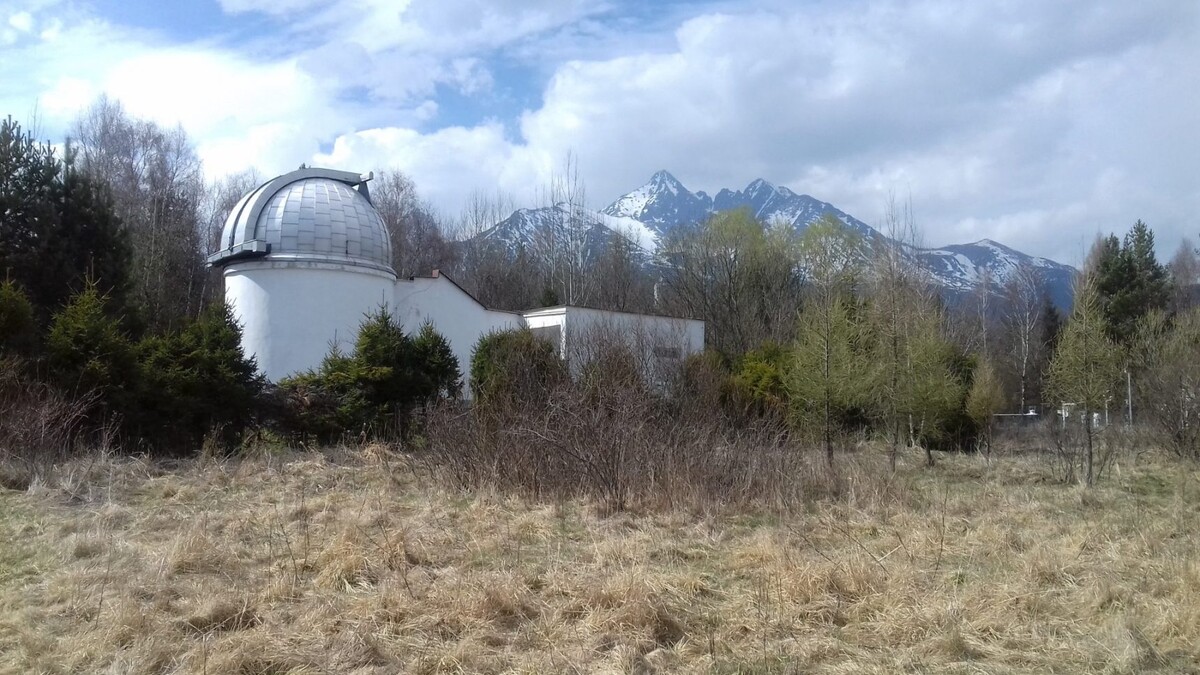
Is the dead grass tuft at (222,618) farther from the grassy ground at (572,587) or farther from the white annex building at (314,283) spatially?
the white annex building at (314,283)

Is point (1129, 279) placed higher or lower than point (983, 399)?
higher

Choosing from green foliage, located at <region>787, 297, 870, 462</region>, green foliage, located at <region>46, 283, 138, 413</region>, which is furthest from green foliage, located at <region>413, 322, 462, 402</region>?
green foliage, located at <region>787, 297, 870, 462</region>

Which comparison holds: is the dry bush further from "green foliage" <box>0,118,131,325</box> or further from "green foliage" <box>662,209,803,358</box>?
"green foliage" <box>0,118,131,325</box>

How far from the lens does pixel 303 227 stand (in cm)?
2350

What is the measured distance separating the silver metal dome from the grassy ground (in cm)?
1428

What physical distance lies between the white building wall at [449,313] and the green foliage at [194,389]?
871 centimetres

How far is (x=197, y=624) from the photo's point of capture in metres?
5.22

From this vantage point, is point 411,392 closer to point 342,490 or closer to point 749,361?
point 342,490

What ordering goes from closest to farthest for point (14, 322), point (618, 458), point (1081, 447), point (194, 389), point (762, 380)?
1. point (618, 458)
2. point (14, 322)
3. point (194, 389)
4. point (1081, 447)
5. point (762, 380)

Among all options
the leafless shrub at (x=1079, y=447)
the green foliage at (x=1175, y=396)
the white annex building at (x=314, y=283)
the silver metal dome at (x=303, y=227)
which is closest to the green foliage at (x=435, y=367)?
the white annex building at (x=314, y=283)

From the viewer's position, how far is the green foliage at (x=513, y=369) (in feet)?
43.1

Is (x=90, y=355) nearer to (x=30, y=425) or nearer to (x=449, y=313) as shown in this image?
(x=30, y=425)

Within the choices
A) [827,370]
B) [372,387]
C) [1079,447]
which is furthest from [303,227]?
[1079,447]

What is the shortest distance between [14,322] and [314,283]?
31.6ft
